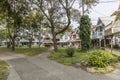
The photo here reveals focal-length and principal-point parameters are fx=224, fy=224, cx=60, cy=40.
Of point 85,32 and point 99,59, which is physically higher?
point 85,32

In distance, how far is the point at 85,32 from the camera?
104 ft

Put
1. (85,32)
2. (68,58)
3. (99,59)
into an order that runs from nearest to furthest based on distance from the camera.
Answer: (99,59) → (68,58) → (85,32)

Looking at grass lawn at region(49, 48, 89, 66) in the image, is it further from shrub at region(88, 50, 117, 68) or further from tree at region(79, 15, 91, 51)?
tree at region(79, 15, 91, 51)

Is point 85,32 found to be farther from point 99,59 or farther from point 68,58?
point 99,59

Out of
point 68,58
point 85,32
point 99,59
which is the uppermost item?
point 85,32

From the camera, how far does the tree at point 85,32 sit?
103 ft

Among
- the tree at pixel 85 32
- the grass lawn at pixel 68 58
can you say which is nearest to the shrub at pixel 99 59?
the grass lawn at pixel 68 58

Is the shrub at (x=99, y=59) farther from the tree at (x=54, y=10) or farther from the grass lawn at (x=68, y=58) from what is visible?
the tree at (x=54, y=10)

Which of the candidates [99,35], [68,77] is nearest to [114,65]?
[68,77]

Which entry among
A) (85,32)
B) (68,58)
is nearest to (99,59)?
(68,58)

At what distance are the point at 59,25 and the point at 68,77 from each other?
29072 millimetres

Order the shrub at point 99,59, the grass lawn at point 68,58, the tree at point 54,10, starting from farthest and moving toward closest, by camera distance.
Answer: the tree at point 54,10, the grass lawn at point 68,58, the shrub at point 99,59

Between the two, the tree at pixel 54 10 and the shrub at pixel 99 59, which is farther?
the tree at pixel 54 10

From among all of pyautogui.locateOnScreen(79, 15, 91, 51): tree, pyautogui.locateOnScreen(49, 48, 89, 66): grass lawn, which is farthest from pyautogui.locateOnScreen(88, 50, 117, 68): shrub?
pyautogui.locateOnScreen(79, 15, 91, 51): tree
